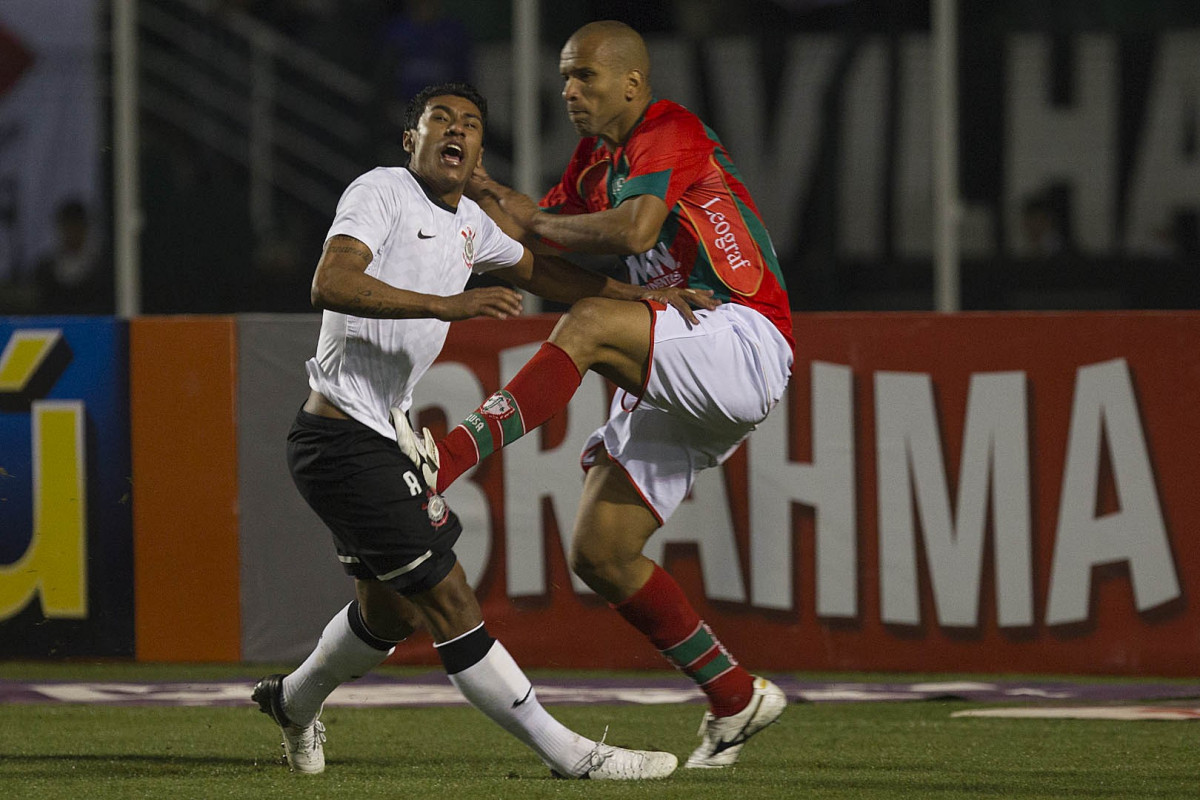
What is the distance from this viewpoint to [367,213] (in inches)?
165

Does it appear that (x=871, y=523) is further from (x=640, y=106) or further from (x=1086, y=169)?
(x=1086, y=169)

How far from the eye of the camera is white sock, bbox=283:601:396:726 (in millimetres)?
4574

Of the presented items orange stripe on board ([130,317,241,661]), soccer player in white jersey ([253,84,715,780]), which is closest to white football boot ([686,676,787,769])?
soccer player in white jersey ([253,84,715,780])

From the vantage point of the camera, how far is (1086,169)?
9.57m

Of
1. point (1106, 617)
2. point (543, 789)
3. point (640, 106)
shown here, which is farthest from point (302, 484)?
point (1106, 617)

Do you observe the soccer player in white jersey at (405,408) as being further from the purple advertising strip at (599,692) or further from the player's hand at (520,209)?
the purple advertising strip at (599,692)

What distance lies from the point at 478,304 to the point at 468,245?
461mm

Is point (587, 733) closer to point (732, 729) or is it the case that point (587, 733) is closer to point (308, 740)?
point (732, 729)

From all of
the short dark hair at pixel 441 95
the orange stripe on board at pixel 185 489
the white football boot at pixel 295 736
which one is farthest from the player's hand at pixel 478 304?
the orange stripe on board at pixel 185 489

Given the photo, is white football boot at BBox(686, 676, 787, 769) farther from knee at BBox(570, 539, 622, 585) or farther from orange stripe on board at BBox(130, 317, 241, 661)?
orange stripe on board at BBox(130, 317, 241, 661)

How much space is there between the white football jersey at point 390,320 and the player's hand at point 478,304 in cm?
25

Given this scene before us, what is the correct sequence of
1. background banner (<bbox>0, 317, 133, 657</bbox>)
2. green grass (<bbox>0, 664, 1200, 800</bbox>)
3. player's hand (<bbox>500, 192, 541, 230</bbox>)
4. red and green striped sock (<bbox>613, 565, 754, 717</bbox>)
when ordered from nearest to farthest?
green grass (<bbox>0, 664, 1200, 800</bbox>)
red and green striped sock (<bbox>613, 565, 754, 717</bbox>)
player's hand (<bbox>500, 192, 541, 230</bbox>)
background banner (<bbox>0, 317, 133, 657</bbox>)

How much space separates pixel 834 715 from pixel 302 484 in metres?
2.32

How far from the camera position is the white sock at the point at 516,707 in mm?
4188
